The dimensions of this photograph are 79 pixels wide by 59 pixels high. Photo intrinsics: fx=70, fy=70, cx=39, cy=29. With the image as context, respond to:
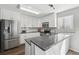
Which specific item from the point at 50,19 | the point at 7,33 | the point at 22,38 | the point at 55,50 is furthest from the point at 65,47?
the point at 7,33

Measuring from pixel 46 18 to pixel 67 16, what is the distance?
1.09 ft

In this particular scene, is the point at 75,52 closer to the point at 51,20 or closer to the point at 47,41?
the point at 47,41

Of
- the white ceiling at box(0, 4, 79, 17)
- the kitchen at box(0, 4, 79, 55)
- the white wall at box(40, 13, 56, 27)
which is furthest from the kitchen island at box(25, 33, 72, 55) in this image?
the white ceiling at box(0, 4, 79, 17)

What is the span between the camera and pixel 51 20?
1.14 meters

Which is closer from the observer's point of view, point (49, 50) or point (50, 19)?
point (49, 50)

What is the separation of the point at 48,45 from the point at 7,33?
2.26ft

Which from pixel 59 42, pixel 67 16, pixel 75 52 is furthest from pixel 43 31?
pixel 75 52

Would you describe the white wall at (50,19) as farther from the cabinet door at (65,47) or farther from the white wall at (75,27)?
the cabinet door at (65,47)

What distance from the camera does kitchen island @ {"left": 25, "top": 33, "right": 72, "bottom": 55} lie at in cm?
104

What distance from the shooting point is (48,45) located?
1.06 metres

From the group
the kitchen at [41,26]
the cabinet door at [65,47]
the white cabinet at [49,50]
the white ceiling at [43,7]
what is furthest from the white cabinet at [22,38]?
the cabinet door at [65,47]

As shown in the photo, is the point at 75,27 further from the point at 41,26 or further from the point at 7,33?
the point at 7,33

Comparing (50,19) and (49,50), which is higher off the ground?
(50,19)

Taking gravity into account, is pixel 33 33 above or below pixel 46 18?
below
